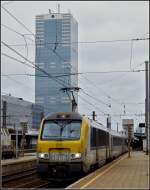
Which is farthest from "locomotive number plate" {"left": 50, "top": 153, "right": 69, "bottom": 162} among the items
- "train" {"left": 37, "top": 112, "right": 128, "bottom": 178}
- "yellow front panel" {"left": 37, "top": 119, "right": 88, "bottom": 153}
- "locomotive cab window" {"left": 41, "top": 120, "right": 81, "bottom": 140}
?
"locomotive cab window" {"left": 41, "top": 120, "right": 81, "bottom": 140}

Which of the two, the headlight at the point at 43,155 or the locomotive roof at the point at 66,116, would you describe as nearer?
the headlight at the point at 43,155

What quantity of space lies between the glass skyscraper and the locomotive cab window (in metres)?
4.65

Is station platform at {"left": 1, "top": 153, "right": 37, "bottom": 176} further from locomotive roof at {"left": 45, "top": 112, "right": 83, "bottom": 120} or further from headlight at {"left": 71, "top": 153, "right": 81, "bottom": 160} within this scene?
headlight at {"left": 71, "top": 153, "right": 81, "bottom": 160}

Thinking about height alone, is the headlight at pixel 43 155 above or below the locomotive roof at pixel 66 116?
below

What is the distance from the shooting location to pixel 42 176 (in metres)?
20.1

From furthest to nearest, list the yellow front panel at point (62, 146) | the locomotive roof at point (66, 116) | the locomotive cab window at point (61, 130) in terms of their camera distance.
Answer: the locomotive roof at point (66, 116)
the locomotive cab window at point (61, 130)
the yellow front panel at point (62, 146)

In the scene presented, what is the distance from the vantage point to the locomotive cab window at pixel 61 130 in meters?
20.5

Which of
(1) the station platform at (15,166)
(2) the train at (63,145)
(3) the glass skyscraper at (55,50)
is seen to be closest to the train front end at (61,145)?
(2) the train at (63,145)

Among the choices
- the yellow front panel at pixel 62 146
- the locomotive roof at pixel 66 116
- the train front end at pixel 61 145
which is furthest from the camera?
the locomotive roof at pixel 66 116

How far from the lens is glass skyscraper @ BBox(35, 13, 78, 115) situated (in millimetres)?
24062

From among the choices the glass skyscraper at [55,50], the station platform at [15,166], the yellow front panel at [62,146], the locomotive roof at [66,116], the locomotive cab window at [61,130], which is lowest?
the station platform at [15,166]

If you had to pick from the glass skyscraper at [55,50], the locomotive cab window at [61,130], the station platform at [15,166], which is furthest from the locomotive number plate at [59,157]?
the station platform at [15,166]

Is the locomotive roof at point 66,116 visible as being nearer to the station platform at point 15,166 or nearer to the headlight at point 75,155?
the headlight at point 75,155

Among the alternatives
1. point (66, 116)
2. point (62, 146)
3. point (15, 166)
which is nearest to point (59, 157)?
point (62, 146)
